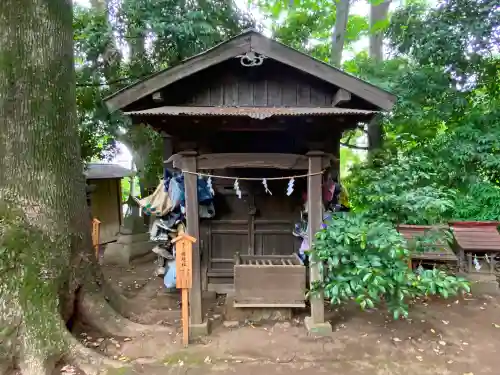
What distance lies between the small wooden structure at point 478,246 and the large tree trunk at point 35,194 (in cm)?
676

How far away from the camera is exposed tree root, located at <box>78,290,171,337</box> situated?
192 inches

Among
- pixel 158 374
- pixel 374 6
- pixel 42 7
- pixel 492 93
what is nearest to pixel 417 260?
pixel 492 93

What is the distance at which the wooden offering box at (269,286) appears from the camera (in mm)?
5211

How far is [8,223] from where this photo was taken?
406 cm

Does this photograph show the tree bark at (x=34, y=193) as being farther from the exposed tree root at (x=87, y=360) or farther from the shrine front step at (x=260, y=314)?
the shrine front step at (x=260, y=314)

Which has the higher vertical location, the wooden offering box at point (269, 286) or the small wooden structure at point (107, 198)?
the small wooden structure at point (107, 198)

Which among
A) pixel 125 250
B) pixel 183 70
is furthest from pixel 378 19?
pixel 125 250

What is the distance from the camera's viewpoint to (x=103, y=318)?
4.94 meters

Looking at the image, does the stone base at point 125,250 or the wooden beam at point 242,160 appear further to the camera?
the stone base at point 125,250

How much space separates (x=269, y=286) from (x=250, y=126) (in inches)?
93.0

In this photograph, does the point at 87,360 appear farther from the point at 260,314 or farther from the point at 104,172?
the point at 104,172

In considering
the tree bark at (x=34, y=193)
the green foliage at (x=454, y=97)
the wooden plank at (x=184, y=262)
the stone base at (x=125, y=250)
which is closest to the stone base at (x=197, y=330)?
the wooden plank at (x=184, y=262)

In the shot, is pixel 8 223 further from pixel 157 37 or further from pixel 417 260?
pixel 417 260

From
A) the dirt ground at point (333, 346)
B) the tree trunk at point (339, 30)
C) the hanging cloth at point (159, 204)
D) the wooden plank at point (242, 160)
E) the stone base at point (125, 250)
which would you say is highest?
the tree trunk at point (339, 30)
